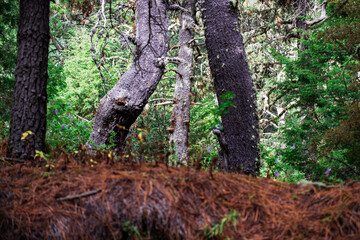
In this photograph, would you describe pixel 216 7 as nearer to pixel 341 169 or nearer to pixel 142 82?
pixel 142 82

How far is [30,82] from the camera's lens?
3.70 m

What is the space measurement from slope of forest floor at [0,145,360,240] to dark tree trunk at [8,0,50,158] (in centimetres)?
95

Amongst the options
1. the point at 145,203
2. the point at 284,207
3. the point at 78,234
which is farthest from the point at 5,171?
the point at 284,207

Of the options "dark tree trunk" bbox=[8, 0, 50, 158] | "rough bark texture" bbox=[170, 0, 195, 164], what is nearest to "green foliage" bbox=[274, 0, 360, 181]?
"rough bark texture" bbox=[170, 0, 195, 164]

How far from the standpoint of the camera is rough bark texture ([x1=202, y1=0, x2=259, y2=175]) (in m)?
4.92

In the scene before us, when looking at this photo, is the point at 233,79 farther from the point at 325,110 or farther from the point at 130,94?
the point at 325,110

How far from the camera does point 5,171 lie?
3.09 metres

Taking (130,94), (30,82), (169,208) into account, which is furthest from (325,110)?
(30,82)

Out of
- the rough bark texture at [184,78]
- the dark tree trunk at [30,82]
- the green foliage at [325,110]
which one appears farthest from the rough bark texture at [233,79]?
the rough bark texture at [184,78]

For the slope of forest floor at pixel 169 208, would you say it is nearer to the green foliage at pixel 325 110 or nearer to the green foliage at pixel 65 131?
the green foliage at pixel 65 131

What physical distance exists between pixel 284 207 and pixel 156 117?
1038 cm

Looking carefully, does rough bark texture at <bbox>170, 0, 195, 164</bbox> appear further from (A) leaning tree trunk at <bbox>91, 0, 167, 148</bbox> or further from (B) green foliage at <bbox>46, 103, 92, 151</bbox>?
(A) leaning tree trunk at <bbox>91, 0, 167, 148</bbox>

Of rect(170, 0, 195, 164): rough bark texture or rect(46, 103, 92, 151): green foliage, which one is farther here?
rect(170, 0, 195, 164): rough bark texture

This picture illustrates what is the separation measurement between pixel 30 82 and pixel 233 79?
293 centimetres
